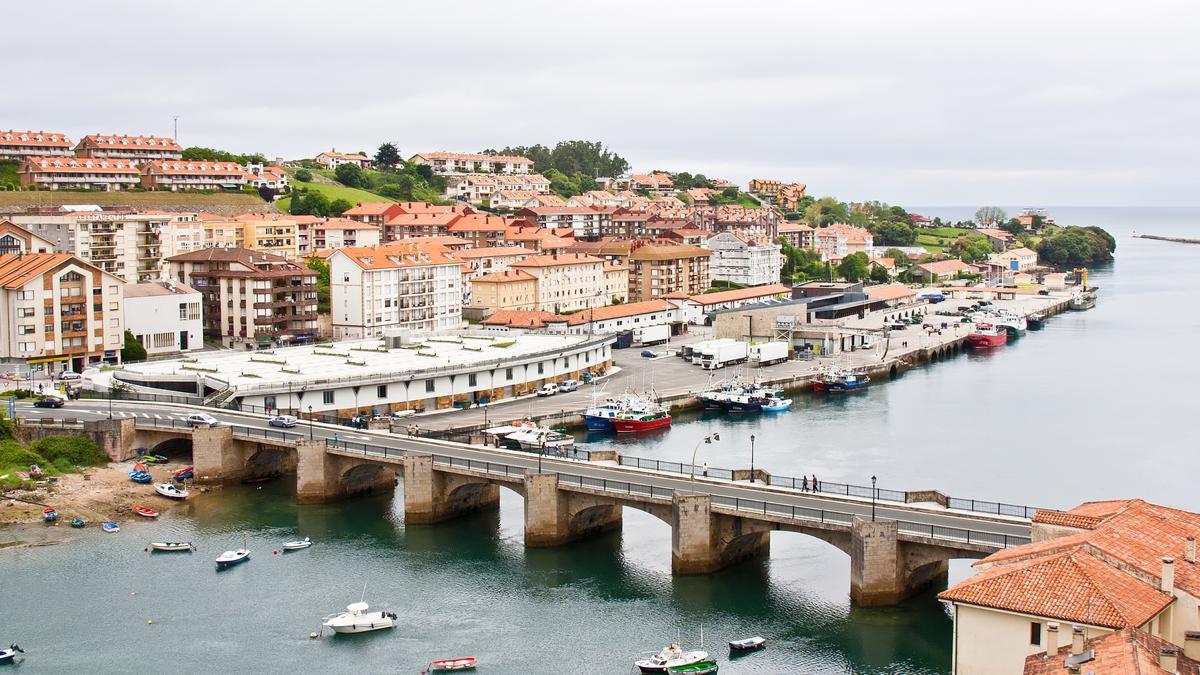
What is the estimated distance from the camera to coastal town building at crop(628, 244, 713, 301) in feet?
367

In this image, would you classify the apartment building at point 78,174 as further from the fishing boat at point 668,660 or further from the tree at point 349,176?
the fishing boat at point 668,660

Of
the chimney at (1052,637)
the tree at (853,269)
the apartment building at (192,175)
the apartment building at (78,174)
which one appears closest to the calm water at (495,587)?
the chimney at (1052,637)

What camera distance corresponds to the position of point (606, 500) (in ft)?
132

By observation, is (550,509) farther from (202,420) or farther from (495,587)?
(202,420)

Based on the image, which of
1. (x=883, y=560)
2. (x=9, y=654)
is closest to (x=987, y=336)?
(x=883, y=560)

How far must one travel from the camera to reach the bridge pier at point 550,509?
40906 millimetres

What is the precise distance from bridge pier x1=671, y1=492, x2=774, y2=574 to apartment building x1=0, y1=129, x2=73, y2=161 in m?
95.1

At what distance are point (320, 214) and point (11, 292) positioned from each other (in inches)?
2417

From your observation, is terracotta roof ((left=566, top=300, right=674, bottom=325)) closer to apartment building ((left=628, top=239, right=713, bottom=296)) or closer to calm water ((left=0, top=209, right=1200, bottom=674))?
apartment building ((left=628, top=239, right=713, bottom=296))

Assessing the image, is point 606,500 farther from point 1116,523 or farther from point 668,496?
point 1116,523

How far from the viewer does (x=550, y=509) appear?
41.1m

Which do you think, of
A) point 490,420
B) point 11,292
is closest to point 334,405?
point 490,420

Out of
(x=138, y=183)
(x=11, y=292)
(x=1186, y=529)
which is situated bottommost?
(x=1186, y=529)

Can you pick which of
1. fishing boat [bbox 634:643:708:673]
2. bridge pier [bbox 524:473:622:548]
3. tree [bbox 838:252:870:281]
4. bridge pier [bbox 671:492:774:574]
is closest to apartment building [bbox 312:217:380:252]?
tree [bbox 838:252:870:281]
